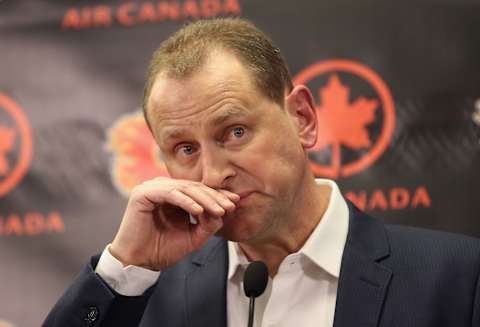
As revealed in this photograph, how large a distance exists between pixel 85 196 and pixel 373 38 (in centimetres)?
143

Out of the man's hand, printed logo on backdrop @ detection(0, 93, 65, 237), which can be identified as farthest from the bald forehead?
printed logo on backdrop @ detection(0, 93, 65, 237)

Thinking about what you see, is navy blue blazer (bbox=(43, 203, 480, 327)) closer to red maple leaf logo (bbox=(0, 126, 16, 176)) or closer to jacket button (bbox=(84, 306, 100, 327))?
jacket button (bbox=(84, 306, 100, 327))

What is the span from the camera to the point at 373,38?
272 cm

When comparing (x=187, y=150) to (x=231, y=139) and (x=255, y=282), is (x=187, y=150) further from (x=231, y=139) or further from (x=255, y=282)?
(x=255, y=282)

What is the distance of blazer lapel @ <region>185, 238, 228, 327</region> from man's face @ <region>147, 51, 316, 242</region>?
0.78 ft

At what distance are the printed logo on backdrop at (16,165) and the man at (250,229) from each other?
1049 millimetres

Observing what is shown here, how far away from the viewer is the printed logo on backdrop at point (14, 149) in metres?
2.93

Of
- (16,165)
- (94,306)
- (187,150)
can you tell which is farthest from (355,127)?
(16,165)

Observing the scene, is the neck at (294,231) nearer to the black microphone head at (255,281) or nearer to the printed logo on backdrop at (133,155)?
the black microphone head at (255,281)

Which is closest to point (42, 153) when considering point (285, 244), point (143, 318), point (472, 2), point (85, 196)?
point (85, 196)

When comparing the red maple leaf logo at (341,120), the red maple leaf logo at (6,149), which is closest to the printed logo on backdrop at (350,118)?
the red maple leaf logo at (341,120)

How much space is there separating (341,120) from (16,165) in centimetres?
148

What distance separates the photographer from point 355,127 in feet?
8.82

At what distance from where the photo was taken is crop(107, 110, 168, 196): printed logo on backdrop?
2.85 meters
